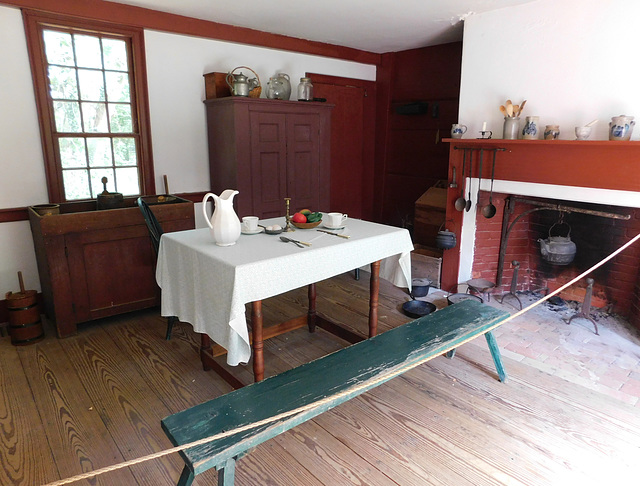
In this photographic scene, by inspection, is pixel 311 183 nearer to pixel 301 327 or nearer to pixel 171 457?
pixel 301 327

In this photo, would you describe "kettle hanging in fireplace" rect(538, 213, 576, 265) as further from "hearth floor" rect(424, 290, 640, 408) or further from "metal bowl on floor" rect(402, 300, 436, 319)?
"metal bowl on floor" rect(402, 300, 436, 319)

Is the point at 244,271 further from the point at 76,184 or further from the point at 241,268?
the point at 76,184

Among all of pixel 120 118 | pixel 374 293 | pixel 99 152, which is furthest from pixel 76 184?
pixel 374 293

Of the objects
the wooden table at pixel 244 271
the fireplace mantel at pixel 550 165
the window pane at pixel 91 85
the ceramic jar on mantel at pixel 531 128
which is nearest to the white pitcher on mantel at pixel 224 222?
the wooden table at pixel 244 271

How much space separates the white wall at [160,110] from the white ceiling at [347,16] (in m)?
0.30

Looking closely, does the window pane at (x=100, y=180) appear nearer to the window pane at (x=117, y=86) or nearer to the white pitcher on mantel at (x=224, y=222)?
the window pane at (x=117, y=86)

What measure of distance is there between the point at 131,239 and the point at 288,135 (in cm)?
186

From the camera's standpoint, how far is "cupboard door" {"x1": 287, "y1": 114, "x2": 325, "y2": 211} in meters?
4.46

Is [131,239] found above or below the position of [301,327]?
above

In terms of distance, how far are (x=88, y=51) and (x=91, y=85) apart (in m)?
0.27

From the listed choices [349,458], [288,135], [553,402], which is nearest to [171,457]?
[349,458]

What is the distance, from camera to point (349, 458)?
207 centimetres

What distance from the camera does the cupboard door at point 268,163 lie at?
13.6ft

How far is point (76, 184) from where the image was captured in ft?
12.2
